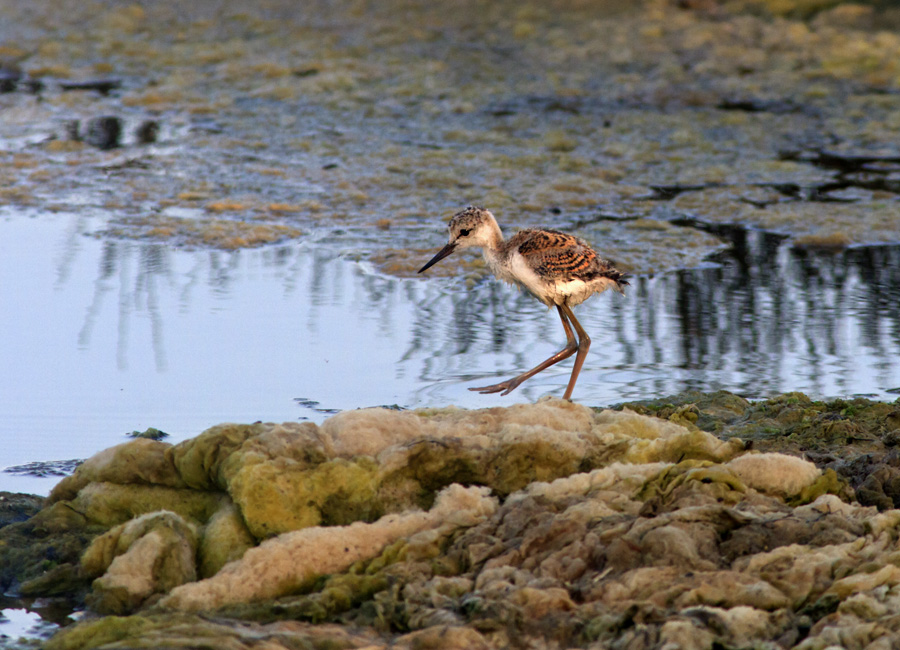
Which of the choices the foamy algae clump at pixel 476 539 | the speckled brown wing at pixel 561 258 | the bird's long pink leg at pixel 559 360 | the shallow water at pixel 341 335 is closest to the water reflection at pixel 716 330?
the shallow water at pixel 341 335

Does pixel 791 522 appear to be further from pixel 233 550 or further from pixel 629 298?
pixel 629 298

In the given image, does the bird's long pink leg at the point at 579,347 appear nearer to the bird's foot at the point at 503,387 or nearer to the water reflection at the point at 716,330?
the water reflection at the point at 716,330

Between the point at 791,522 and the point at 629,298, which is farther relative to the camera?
the point at 629,298

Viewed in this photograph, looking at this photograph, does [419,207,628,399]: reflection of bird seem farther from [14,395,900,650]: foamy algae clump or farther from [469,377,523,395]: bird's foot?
[14,395,900,650]: foamy algae clump

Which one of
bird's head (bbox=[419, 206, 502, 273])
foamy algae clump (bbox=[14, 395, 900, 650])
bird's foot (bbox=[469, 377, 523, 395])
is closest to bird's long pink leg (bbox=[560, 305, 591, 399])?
bird's foot (bbox=[469, 377, 523, 395])

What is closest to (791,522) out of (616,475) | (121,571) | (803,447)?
(616,475)

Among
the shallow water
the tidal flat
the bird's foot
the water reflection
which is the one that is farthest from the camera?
the water reflection

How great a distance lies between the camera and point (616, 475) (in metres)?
3.79

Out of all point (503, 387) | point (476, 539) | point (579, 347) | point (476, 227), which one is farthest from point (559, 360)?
point (476, 539)

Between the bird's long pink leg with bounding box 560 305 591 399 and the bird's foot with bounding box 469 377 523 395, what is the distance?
0.74 feet

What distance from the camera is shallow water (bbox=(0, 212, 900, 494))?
5098mm

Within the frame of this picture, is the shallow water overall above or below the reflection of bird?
below

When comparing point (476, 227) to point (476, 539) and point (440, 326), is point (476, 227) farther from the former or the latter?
point (476, 539)

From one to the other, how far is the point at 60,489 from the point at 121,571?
614 mm
